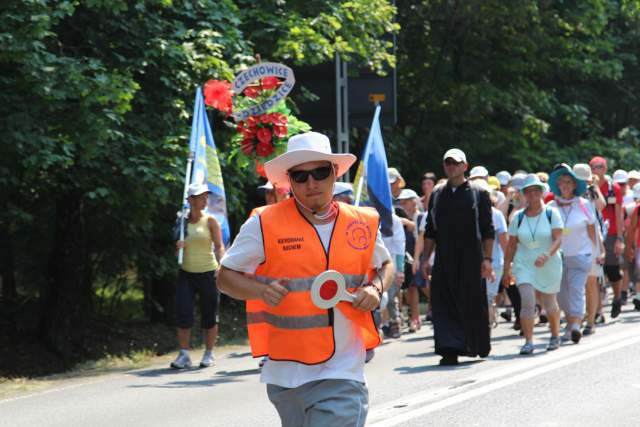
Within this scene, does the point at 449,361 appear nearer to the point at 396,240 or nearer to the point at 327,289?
the point at 396,240

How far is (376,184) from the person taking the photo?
47.4 ft

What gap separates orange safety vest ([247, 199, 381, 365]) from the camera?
5535 mm

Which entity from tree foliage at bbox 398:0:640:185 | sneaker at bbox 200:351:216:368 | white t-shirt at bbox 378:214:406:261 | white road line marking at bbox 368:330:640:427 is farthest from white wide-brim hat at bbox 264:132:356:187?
tree foliage at bbox 398:0:640:185

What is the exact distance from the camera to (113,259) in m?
19.7

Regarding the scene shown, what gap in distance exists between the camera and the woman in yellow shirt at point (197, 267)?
511 inches

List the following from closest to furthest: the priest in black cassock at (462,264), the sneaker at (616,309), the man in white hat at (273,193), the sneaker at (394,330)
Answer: the priest in black cassock at (462,264), the man in white hat at (273,193), the sneaker at (394,330), the sneaker at (616,309)

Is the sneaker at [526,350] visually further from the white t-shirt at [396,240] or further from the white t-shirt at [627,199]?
the white t-shirt at [627,199]

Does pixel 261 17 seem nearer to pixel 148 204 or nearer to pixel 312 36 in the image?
pixel 312 36

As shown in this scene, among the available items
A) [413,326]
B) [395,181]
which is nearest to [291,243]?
[413,326]

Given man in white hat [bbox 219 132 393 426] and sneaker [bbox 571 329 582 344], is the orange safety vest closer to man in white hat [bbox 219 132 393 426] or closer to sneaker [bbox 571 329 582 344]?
man in white hat [bbox 219 132 393 426]

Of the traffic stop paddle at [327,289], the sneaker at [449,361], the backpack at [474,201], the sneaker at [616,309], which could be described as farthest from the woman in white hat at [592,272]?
the traffic stop paddle at [327,289]

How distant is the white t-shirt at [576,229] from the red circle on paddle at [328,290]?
29.3 feet

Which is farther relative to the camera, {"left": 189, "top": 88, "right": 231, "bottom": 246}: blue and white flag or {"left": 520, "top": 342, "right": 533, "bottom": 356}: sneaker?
{"left": 189, "top": 88, "right": 231, "bottom": 246}: blue and white flag

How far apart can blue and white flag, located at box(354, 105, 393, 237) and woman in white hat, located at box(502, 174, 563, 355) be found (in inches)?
70.3
